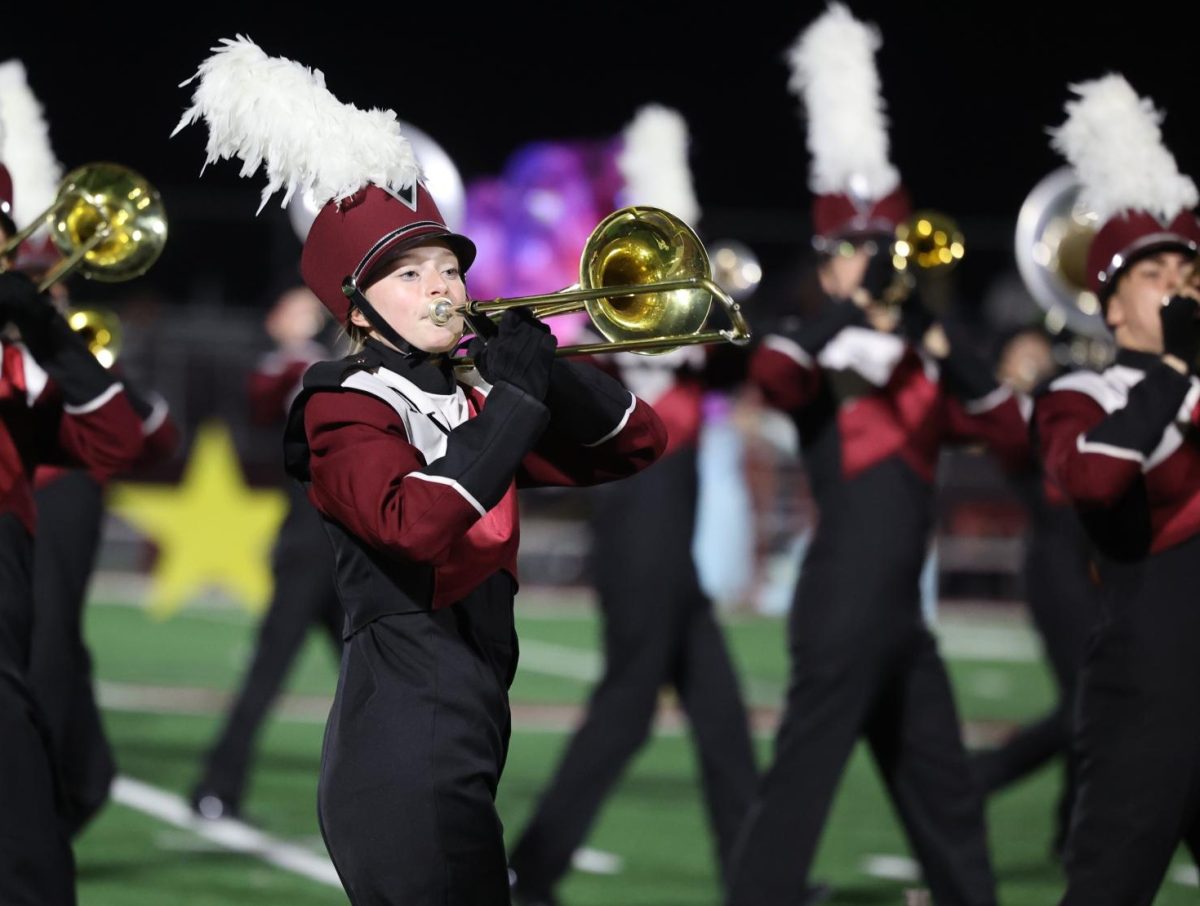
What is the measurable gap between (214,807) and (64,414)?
2.80 metres

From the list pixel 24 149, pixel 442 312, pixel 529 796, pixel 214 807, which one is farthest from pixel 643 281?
pixel 529 796

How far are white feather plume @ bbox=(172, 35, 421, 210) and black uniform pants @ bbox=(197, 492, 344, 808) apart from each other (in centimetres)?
397

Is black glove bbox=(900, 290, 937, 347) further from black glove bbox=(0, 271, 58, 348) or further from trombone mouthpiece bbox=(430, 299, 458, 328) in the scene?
trombone mouthpiece bbox=(430, 299, 458, 328)

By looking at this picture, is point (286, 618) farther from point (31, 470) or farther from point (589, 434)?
point (589, 434)

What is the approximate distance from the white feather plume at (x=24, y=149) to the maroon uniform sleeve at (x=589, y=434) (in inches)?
94.0

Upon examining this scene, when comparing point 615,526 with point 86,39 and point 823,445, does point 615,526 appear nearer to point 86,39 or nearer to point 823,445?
point 823,445

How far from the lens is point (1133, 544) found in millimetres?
4238

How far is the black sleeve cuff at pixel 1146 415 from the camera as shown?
4.09 m

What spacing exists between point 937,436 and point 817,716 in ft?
2.83

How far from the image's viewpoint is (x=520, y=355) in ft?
10.5

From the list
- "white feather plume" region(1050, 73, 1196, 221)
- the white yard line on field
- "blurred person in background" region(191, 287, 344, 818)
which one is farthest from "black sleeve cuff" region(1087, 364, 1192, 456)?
"blurred person in background" region(191, 287, 344, 818)

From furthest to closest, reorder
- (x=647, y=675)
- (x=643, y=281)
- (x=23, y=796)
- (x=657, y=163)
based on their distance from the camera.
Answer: (x=657, y=163), (x=647, y=675), (x=23, y=796), (x=643, y=281)

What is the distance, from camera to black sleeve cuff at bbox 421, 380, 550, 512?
3.12 m

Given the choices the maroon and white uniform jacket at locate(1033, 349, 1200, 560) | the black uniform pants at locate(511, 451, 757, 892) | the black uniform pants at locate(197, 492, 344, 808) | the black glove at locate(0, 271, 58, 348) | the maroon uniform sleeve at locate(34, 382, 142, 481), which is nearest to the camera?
the maroon and white uniform jacket at locate(1033, 349, 1200, 560)
